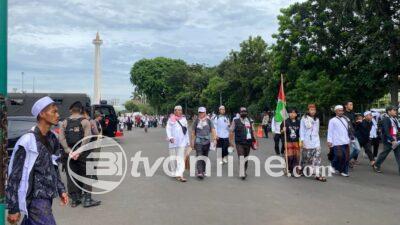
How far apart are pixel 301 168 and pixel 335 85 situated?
14977 mm

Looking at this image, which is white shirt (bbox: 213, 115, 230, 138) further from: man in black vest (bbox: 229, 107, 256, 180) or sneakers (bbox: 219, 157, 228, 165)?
man in black vest (bbox: 229, 107, 256, 180)

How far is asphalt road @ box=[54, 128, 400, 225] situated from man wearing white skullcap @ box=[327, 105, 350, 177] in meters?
0.40

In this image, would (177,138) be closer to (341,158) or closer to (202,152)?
(202,152)

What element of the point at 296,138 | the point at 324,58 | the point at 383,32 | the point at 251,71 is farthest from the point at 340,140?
the point at 251,71

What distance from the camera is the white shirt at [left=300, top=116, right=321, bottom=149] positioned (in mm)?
10492

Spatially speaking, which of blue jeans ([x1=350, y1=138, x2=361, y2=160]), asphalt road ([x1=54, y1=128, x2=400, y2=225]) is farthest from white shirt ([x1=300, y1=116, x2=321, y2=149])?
blue jeans ([x1=350, y1=138, x2=361, y2=160])

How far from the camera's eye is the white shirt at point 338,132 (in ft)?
35.1

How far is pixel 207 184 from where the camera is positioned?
9.74 m

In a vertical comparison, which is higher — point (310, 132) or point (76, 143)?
point (310, 132)

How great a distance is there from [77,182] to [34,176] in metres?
3.94

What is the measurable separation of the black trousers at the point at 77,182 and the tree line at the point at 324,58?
1513 centimetres

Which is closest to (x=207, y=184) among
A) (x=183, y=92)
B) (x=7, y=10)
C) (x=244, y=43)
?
(x=7, y=10)

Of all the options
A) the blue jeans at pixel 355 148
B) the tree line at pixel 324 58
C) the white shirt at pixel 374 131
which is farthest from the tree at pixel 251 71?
the blue jeans at pixel 355 148

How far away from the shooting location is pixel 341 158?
1082 cm
